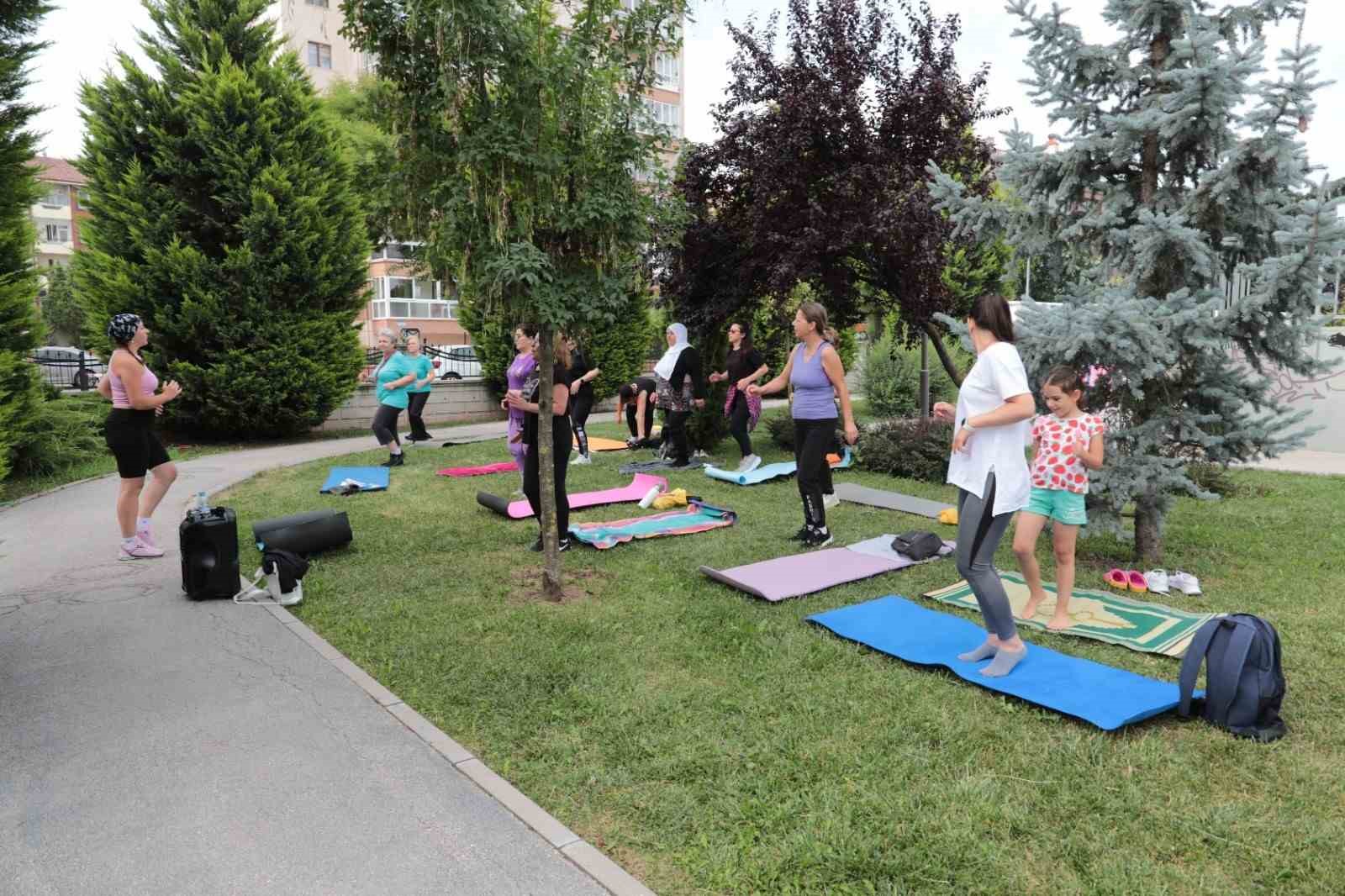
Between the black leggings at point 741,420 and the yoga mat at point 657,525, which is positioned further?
the black leggings at point 741,420

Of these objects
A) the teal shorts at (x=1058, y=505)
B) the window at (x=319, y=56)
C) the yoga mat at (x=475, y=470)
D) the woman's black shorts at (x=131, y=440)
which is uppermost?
the window at (x=319, y=56)

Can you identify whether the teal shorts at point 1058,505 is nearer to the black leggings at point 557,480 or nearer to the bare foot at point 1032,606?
the bare foot at point 1032,606

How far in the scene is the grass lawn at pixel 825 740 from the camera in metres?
2.81

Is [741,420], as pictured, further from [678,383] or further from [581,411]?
[581,411]

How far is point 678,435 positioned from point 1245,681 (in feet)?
27.0

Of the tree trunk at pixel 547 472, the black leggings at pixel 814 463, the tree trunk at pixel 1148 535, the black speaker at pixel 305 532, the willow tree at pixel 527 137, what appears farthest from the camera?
the black leggings at pixel 814 463

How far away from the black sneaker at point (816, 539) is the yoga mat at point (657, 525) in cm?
101

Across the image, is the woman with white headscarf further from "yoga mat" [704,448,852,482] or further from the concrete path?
the concrete path

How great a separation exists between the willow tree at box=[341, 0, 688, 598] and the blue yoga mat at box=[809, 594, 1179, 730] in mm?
2528

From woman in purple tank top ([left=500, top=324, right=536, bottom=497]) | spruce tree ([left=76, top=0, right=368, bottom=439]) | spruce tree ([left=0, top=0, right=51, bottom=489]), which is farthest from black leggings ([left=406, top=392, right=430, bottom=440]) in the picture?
woman in purple tank top ([left=500, top=324, right=536, bottom=497])

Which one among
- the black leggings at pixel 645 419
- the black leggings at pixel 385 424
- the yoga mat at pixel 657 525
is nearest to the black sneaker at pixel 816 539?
the yoga mat at pixel 657 525

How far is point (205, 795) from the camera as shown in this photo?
331 cm

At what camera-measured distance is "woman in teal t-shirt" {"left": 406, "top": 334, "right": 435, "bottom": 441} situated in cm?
A: 1198

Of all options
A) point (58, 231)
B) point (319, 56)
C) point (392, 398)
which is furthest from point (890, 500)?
point (58, 231)
